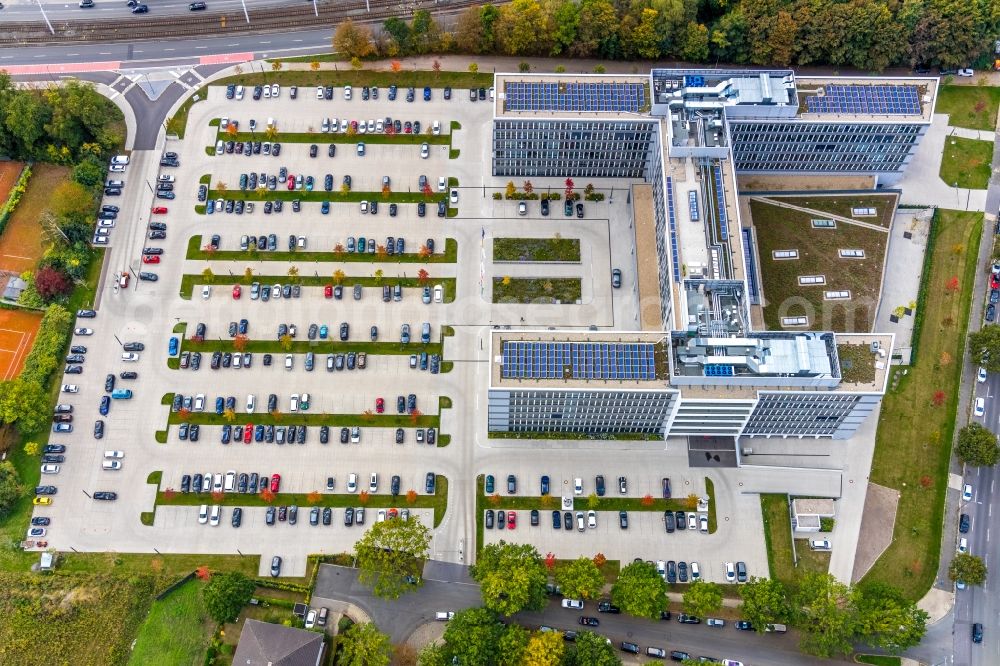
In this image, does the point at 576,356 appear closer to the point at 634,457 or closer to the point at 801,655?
the point at 634,457

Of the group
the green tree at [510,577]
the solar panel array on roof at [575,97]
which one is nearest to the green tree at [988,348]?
the solar panel array on roof at [575,97]

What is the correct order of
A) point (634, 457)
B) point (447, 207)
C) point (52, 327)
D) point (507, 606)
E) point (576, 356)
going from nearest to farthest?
point (507, 606) < point (576, 356) < point (634, 457) < point (52, 327) < point (447, 207)

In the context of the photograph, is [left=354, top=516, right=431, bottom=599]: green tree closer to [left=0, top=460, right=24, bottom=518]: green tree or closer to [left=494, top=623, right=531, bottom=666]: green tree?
[left=494, top=623, right=531, bottom=666]: green tree

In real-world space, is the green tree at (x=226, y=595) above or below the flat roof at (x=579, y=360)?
below

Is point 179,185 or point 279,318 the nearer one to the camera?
point 279,318

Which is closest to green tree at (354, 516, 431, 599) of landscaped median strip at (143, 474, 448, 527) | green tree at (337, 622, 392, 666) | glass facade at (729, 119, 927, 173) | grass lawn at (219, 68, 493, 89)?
green tree at (337, 622, 392, 666)

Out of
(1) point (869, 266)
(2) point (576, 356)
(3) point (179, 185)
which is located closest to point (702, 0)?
(1) point (869, 266)

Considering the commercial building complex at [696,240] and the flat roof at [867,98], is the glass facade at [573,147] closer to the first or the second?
the commercial building complex at [696,240]
